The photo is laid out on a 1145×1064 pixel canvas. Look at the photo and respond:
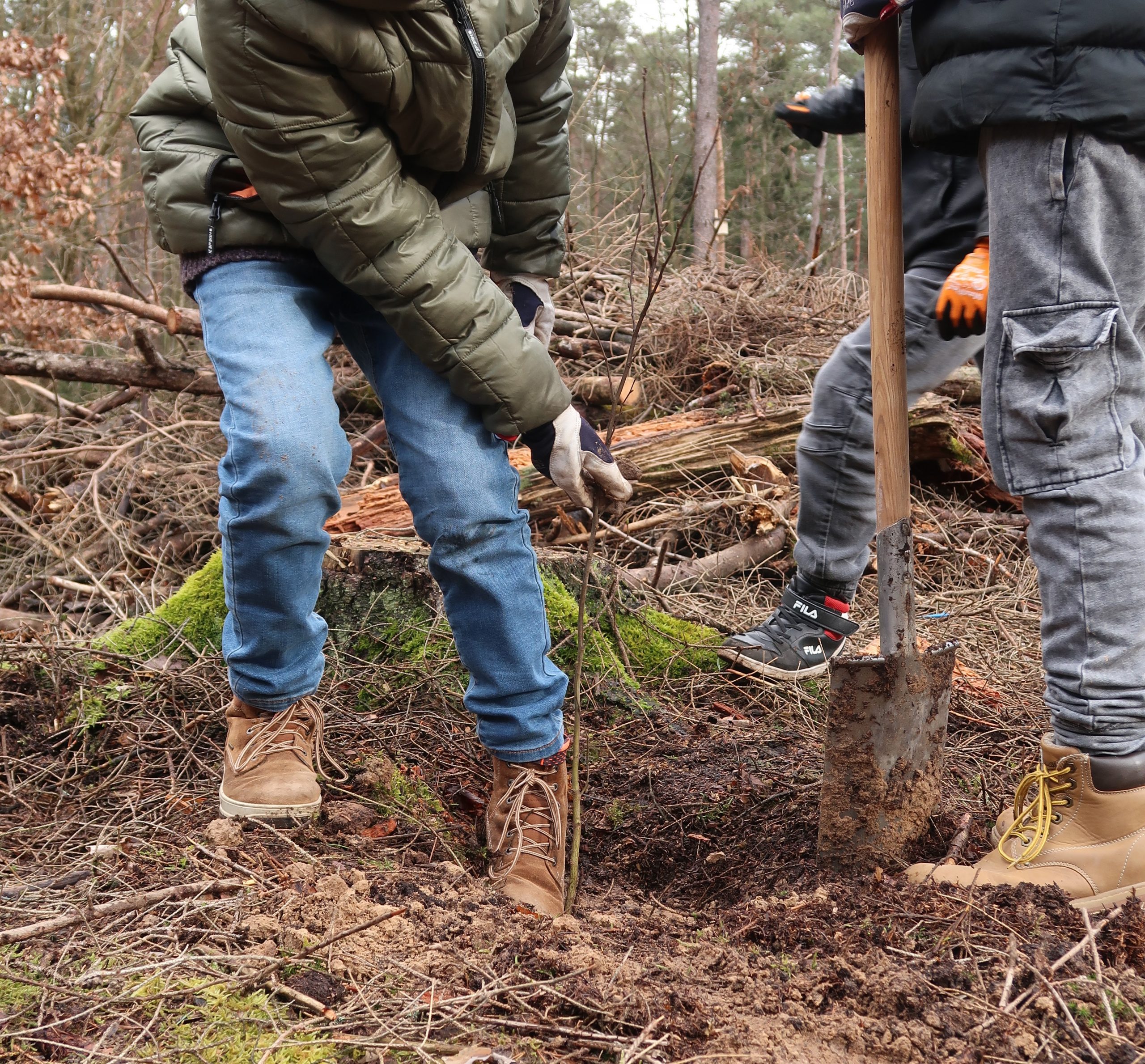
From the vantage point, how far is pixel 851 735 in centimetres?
192

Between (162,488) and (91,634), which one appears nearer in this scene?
(91,634)

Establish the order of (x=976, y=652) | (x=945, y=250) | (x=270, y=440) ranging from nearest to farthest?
(x=270, y=440) < (x=945, y=250) < (x=976, y=652)

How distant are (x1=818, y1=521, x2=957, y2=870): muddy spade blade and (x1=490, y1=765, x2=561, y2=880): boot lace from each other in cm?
58

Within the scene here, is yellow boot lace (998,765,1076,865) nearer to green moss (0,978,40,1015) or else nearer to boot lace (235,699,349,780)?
boot lace (235,699,349,780)

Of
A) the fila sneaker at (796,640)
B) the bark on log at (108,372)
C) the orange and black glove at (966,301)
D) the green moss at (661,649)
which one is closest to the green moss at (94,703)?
the green moss at (661,649)

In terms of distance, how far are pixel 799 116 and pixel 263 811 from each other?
2.57m

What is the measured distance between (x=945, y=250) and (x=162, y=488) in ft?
12.9

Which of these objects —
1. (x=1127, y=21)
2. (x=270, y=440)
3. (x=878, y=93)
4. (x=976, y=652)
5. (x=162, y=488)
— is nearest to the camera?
(x=1127, y=21)

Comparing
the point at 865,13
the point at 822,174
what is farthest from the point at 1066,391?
the point at 822,174

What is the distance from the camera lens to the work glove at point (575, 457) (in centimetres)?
204

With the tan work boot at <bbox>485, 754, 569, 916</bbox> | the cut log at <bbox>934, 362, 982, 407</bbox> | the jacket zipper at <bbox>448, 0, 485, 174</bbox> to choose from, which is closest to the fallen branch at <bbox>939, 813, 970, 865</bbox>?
the tan work boot at <bbox>485, 754, 569, 916</bbox>

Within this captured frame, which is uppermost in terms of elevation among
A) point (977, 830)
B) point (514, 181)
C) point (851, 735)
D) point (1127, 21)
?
point (1127, 21)

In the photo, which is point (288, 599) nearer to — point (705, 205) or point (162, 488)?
point (162, 488)

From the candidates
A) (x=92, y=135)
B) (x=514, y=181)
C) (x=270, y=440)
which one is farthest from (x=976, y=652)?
(x=92, y=135)
